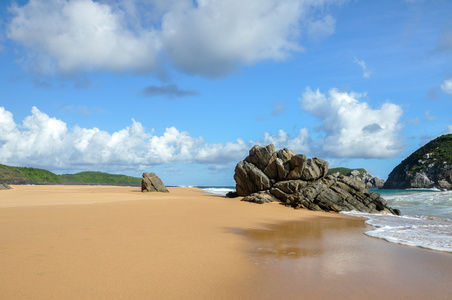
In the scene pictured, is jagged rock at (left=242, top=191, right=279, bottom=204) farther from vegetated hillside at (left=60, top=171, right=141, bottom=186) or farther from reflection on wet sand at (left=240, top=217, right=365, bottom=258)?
vegetated hillside at (left=60, top=171, right=141, bottom=186)

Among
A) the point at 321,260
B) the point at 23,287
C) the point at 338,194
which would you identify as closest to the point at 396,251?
the point at 321,260

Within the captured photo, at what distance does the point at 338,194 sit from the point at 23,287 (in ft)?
67.4

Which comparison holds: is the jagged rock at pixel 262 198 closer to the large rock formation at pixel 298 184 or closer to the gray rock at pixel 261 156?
the large rock formation at pixel 298 184

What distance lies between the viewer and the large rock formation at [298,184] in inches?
808

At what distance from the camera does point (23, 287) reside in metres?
4.20

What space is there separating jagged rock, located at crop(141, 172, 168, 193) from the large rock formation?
426 inches

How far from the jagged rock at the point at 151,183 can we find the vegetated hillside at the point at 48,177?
60978 mm

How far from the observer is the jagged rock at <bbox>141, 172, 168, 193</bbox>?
33.5 meters

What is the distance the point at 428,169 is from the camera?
91.9m

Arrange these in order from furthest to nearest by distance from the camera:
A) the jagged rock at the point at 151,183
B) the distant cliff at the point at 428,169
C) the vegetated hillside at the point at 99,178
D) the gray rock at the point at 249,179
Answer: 1. the vegetated hillside at the point at 99,178
2. the distant cliff at the point at 428,169
3. the jagged rock at the point at 151,183
4. the gray rock at the point at 249,179

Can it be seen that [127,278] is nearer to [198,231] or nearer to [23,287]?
[23,287]

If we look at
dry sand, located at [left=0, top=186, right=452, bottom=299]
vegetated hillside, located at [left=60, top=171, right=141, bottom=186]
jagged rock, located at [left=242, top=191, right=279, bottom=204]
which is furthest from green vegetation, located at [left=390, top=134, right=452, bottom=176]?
vegetated hillside, located at [left=60, top=171, right=141, bottom=186]

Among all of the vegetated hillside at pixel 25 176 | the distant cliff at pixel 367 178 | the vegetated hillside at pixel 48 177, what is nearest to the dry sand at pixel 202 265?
the vegetated hillside at pixel 48 177

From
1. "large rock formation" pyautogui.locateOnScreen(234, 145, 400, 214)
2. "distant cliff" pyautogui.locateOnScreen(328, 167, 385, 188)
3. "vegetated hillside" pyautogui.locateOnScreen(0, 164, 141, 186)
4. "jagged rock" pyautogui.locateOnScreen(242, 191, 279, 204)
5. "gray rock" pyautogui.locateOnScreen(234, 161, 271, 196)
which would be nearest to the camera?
"large rock formation" pyautogui.locateOnScreen(234, 145, 400, 214)
